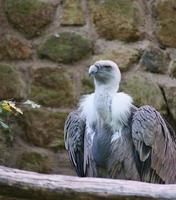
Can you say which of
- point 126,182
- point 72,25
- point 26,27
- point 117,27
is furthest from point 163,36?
point 126,182

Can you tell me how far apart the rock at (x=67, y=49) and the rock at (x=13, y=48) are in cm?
10

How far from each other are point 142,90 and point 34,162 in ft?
2.90

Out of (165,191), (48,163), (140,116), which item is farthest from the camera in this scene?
(48,163)

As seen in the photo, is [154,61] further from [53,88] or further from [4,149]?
[4,149]

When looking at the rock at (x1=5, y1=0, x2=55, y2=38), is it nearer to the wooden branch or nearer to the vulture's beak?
the vulture's beak

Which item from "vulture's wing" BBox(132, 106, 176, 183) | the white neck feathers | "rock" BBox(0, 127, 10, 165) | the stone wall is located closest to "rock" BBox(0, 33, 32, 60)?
the stone wall

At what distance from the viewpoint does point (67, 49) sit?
5.06 m

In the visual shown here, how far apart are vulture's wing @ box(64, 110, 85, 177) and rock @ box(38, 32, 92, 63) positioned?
65cm

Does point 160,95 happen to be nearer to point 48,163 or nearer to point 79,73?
point 79,73

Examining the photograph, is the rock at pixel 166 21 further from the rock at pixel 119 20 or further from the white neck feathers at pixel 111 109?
the white neck feathers at pixel 111 109

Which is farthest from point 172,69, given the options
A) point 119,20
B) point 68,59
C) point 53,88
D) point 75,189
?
point 75,189

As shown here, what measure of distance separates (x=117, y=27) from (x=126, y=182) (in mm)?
2334

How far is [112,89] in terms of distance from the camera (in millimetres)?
4391

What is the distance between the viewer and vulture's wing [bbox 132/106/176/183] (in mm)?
4195
